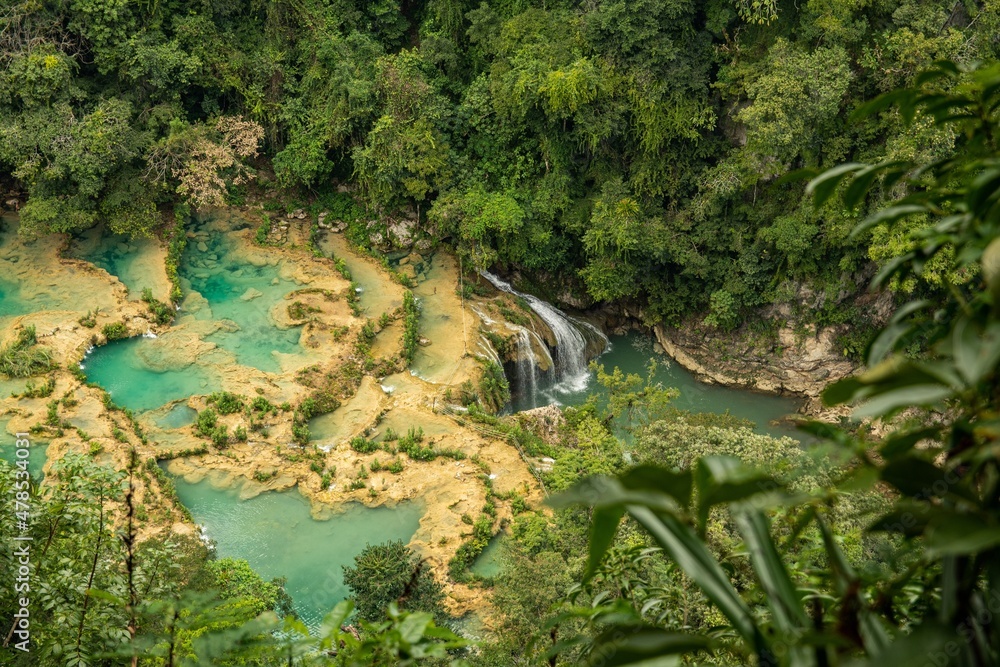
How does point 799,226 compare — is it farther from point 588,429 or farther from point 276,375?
point 276,375

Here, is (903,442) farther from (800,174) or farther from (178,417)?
(178,417)

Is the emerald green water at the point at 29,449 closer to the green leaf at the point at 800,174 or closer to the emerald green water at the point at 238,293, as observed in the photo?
the emerald green water at the point at 238,293

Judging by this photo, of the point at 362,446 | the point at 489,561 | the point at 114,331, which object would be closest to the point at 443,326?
the point at 362,446

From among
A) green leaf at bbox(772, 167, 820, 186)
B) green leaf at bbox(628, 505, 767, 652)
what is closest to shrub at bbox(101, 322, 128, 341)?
green leaf at bbox(772, 167, 820, 186)

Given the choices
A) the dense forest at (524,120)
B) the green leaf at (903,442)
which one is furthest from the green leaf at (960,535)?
the dense forest at (524,120)

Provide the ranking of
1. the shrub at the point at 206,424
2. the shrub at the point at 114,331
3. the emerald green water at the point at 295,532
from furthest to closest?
the shrub at the point at 114,331
the shrub at the point at 206,424
the emerald green water at the point at 295,532

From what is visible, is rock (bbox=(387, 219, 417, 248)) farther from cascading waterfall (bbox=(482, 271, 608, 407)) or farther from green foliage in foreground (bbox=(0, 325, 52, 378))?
green foliage in foreground (bbox=(0, 325, 52, 378))
